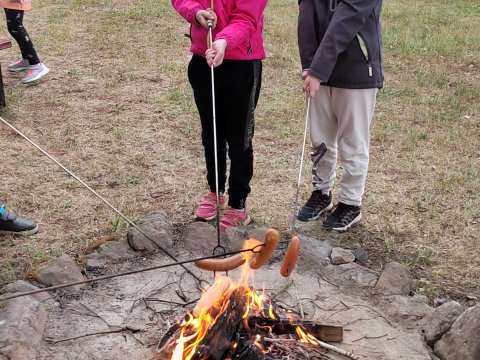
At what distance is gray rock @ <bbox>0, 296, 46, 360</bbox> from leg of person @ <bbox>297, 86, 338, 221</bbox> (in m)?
1.93

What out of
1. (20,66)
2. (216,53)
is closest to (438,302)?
(216,53)

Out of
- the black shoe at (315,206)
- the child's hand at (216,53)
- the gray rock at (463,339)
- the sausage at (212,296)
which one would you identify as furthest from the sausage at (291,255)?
the black shoe at (315,206)

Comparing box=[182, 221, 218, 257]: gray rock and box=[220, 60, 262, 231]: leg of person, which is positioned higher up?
box=[220, 60, 262, 231]: leg of person

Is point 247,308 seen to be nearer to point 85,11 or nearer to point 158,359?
point 158,359

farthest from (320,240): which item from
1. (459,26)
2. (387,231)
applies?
(459,26)

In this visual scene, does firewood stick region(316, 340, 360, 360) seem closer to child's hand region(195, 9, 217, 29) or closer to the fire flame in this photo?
the fire flame

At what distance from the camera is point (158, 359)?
2.61 m

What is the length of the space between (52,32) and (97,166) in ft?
14.7

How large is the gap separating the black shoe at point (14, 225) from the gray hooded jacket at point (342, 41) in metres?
2.09

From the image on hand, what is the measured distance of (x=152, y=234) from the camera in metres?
3.60

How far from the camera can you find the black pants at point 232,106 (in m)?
3.37

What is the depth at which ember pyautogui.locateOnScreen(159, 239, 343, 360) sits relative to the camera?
252 cm

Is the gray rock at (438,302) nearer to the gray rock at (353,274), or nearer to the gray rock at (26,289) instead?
the gray rock at (353,274)

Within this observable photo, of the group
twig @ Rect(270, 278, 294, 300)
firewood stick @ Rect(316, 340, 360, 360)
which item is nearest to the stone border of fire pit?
twig @ Rect(270, 278, 294, 300)
